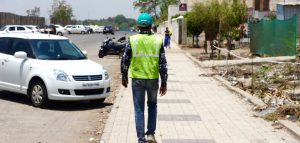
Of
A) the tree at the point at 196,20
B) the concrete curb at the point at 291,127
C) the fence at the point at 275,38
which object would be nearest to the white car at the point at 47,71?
the concrete curb at the point at 291,127

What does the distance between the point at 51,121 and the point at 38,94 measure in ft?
5.34

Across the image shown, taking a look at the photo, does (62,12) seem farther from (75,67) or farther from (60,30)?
(75,67)

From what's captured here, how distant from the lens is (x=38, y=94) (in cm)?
1184

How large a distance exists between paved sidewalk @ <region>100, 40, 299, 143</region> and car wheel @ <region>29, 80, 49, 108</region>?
147 cm

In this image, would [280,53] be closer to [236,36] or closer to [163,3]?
[236,36]

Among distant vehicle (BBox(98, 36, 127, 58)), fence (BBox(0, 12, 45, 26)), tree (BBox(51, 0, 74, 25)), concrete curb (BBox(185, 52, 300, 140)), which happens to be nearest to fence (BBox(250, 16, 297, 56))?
concrete curb (BBox(185, 52, 300, 140))

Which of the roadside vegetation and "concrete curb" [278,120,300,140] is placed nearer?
"concrete curb" [278,120,300,140]

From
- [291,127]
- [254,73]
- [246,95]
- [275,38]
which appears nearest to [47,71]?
[246,95]

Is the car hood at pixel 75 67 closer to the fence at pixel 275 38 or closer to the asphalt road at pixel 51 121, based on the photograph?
the asphalt road at pixel 51 121

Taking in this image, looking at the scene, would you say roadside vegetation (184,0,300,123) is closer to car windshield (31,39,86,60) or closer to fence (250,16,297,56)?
fence (250,16,297,56)

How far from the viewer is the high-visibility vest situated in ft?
24.3

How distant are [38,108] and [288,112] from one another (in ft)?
16.7

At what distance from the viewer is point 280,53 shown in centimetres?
2388

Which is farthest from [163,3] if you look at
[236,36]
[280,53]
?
[280,53]
